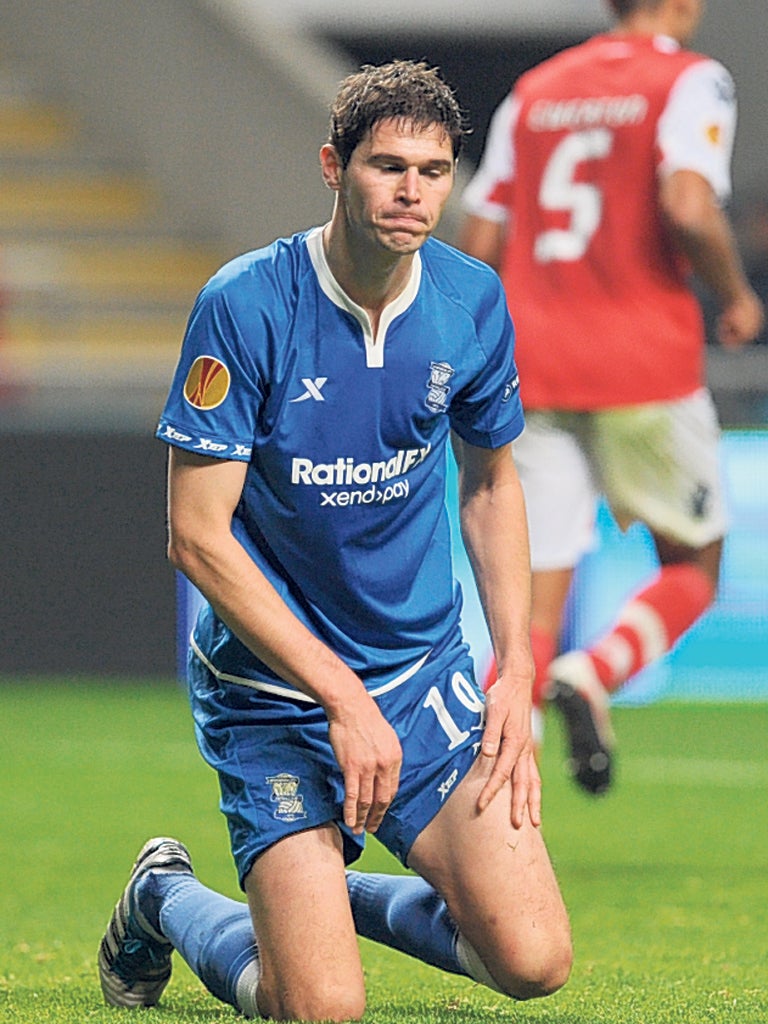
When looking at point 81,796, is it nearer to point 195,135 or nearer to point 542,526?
point 542,526

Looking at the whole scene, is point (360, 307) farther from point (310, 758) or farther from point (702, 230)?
point (702, 230)

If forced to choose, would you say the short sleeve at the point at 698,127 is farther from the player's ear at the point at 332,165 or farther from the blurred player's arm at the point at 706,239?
the player's ear at the point at 332,165

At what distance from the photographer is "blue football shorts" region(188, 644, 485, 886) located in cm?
412

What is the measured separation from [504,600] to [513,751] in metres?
0.32

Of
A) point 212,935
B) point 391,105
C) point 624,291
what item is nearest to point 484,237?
point 624,291

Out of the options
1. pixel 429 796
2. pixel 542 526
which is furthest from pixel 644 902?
pixel 429 796

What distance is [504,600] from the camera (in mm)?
4230

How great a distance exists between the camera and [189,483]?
395 cm

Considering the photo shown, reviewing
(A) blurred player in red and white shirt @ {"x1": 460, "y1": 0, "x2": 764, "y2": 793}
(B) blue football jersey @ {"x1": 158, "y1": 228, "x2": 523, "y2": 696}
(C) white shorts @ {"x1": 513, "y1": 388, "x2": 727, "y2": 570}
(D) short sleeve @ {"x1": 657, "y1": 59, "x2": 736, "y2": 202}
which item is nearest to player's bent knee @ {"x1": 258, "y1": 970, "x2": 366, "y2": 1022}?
(B) blue football jersey @ {"x1": 158, "y1": 228, "x2": 523, "y2": 696}

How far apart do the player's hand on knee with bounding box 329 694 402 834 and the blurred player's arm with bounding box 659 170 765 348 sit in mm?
2709

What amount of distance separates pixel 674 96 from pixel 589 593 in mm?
5095

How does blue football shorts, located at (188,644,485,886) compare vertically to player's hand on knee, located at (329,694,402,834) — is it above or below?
below

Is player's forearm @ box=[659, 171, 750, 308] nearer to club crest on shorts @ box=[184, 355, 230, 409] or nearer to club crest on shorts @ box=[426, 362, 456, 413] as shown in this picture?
club crest on shorts @ box=[426, 362, 456, 413]

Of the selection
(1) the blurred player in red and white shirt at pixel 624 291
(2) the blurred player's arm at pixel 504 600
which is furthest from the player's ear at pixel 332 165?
(1) the blurred player in red and white shirt at pixel 624 291
